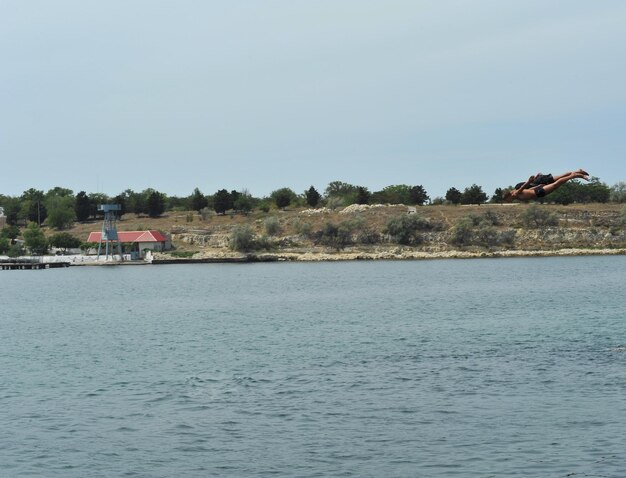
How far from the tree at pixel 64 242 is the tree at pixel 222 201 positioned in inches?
1032

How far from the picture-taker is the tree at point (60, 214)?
552ft

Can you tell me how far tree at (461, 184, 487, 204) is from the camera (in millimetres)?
157000

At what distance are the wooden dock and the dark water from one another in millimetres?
74934

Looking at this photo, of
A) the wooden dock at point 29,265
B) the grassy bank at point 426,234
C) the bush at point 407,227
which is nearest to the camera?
the grassy bank at point 426,234

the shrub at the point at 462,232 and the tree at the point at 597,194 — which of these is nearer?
the shrub at the point at 462,232

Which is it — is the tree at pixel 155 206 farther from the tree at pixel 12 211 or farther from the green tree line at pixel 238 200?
the tree at pixel 12 211

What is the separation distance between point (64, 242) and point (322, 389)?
5013 inches

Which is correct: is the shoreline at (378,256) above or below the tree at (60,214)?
below

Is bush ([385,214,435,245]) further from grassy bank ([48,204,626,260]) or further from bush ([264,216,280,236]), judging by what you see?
bush ([264,216,280,236])

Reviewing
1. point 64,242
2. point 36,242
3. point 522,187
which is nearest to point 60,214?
point 36,242

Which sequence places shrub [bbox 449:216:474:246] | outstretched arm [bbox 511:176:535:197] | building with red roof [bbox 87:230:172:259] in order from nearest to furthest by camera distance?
outstretched arm [bbox 511:176:535:197], shrub [bbox 449:216:474:246], building with red roof [bbox 87:230:172:259]

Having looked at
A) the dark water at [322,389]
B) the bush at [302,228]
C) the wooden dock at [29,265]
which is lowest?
the dark water at [322,389]

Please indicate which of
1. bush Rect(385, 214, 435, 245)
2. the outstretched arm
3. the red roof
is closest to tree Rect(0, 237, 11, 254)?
the red roof

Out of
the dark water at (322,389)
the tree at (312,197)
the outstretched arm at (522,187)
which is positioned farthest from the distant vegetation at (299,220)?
the outstretched arm at (522,187)
